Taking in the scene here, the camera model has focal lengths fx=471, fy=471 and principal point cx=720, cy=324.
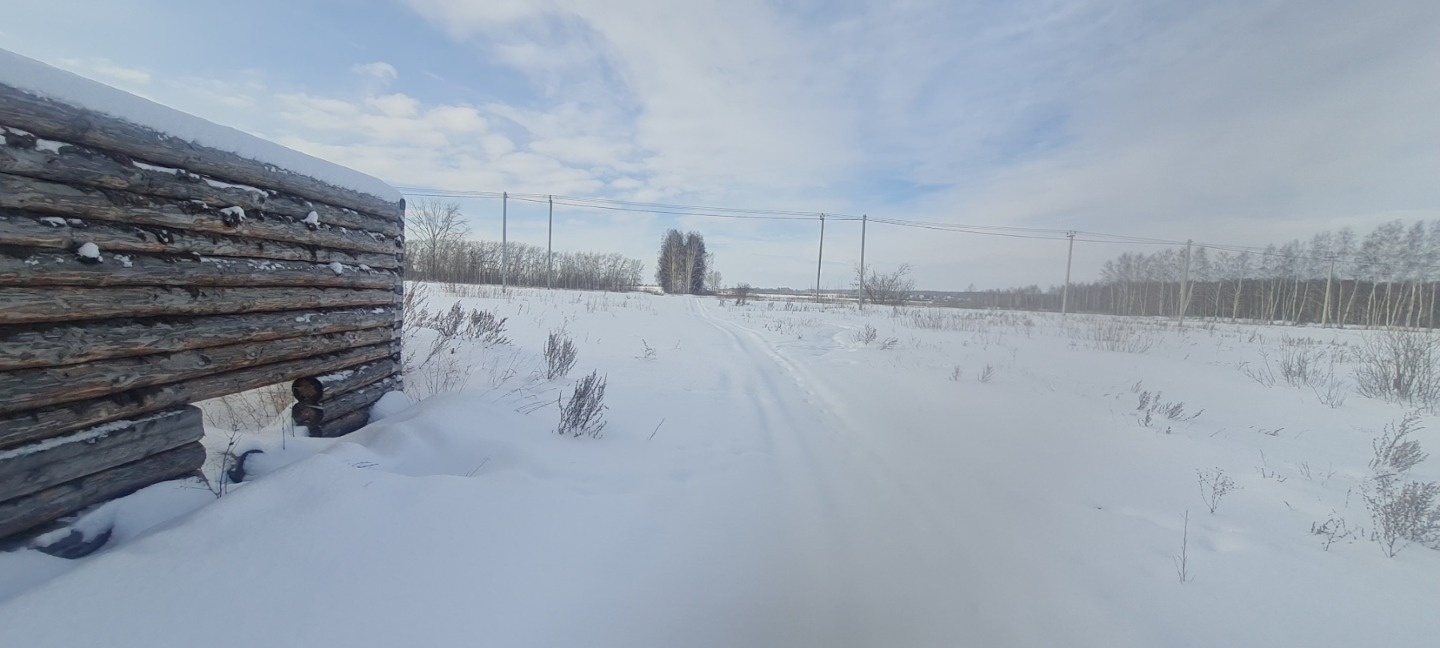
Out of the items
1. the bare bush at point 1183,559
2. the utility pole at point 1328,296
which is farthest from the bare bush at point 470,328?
the utility pole at point 1328,296

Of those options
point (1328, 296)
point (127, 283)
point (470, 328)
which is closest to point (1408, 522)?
point (1328, 296)

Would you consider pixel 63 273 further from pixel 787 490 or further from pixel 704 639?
pixel 787 490

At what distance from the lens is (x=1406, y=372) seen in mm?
5070

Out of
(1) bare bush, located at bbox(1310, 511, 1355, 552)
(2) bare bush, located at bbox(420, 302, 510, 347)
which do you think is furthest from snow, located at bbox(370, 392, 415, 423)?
(1) bare bush, located at bbox(1310, 511, 1355, 552)

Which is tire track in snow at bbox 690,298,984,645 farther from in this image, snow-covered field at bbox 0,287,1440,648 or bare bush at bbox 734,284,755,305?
bare bush at bbox 734,284,755,305

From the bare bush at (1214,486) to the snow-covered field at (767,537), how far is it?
1.2 inches

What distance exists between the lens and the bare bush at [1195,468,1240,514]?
3.05m

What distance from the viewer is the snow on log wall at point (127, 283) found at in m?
1.76

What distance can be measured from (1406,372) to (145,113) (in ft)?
34.7

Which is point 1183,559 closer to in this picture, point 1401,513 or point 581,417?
point 1401,513

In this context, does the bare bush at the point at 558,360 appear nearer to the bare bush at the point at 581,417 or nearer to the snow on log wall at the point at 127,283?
the bare bush at the point at 581,417

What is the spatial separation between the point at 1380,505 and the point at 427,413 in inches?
242

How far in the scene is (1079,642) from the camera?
194 centimetres

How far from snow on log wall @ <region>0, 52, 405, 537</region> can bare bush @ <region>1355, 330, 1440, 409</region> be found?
380 inches
